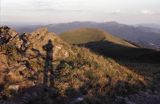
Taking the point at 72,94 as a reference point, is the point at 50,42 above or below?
above

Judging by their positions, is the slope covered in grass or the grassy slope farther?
the grassy slope

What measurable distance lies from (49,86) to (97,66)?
5519mm

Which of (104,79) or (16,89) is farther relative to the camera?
(104,79)

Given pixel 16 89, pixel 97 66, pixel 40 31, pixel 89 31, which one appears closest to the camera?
pixel 16 89

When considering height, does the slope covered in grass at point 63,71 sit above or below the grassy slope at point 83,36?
above

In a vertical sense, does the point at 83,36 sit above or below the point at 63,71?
below

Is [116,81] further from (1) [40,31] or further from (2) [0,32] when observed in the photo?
(2) [0,32]

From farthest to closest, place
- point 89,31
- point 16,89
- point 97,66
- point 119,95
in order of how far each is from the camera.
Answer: point 89,31 → point 97,66 → point 119,95 → point 16,89

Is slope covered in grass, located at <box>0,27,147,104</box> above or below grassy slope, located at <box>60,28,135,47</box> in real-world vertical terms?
above

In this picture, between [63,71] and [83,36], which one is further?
[83,36]

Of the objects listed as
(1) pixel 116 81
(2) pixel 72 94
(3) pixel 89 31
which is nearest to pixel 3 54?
(2) pixel 72 94

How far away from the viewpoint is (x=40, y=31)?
2789 cm

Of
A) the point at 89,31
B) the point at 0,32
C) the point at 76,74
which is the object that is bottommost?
the point at 89,31

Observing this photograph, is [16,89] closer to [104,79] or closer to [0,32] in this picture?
[104,79]
